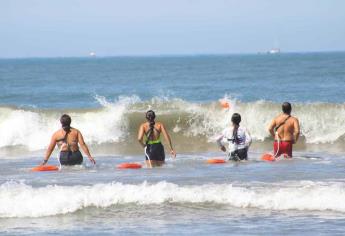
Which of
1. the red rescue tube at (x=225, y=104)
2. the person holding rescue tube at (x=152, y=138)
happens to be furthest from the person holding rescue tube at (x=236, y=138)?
the red rescue tube at (x=225, y=104)

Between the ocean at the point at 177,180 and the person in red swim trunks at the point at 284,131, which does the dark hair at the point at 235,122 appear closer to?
the ocean at the point at 177,180

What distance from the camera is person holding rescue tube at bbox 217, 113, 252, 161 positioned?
16.8 metres

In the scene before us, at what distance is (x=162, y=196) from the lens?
13.1 m

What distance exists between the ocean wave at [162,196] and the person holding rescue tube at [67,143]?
101 inches

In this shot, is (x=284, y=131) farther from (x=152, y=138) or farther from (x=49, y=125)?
(x=49, y=125)

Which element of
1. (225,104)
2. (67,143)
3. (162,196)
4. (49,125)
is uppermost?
(225,104)

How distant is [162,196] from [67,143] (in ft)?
12.4

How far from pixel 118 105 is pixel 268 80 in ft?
81.5

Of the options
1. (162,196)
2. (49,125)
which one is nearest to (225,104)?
(49,125)

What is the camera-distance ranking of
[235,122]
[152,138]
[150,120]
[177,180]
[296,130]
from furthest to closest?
1. [296,130]
2. [235,122]
3. [152,138]
4. [150,120]
5. [177,180]

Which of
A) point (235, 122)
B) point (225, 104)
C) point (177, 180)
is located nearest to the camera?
point (177, 180)

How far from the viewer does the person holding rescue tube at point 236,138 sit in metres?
16.8

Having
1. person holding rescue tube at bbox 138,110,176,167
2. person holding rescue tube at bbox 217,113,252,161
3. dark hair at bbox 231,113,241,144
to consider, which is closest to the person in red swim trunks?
person holding rescue tube at bbox 217,113,252,161

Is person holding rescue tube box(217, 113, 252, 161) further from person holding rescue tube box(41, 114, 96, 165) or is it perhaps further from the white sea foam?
the white sea foam
